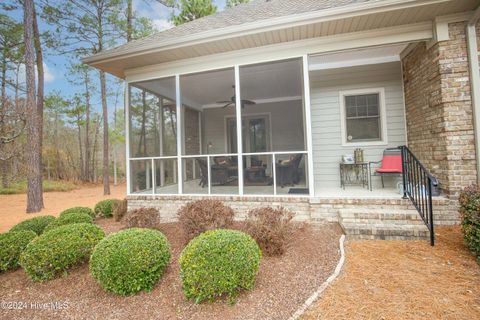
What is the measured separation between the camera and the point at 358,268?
8.38 feet

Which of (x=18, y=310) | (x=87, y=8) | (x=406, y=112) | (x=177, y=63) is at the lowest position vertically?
(x=18, y=310)

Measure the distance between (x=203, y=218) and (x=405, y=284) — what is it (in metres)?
2.54

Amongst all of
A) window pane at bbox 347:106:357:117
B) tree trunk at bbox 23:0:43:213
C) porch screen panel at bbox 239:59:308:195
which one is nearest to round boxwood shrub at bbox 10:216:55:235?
tree trunk at bbox 23:0:43:213

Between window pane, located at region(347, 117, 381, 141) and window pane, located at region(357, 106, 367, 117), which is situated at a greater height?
window pane, located at region(357, 106, 367, 117)

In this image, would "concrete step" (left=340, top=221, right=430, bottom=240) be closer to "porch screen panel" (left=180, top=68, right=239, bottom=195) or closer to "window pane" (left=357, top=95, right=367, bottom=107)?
"porch screen panel" (left=180, top=68, right=239, bottom=195)

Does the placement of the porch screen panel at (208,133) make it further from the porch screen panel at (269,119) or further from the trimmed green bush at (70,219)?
the trimmed green bush at (70,219)

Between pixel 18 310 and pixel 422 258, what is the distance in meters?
4.64

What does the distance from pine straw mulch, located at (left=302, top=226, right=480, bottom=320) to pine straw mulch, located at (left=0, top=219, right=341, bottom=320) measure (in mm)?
251

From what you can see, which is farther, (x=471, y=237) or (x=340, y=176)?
(x=340, y=176)

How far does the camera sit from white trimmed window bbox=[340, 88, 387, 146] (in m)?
5.48

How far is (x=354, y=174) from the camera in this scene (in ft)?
18.4

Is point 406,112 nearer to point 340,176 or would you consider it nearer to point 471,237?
point 340,176

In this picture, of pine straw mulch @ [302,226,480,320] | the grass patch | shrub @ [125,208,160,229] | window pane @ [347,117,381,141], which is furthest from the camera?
the grass patch

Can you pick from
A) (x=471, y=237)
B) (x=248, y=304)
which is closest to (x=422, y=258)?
(x=471, y=237)
